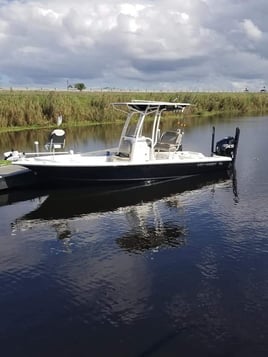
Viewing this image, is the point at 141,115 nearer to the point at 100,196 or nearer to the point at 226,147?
the point at 100,196

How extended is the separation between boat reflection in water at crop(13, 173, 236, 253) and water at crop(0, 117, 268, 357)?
0.07 meters

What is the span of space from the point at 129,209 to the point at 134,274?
710cm

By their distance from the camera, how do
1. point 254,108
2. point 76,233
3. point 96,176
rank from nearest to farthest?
point 76,233, point 96,176, point 254,108

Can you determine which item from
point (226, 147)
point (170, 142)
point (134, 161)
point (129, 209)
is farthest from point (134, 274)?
point (226, 147)

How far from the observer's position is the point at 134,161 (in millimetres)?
23484

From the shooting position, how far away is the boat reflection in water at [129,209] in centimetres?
1594

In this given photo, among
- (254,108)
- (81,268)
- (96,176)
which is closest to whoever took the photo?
(81,268)

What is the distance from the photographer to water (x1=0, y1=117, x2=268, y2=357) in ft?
31.4

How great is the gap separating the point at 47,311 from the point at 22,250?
14.4ft

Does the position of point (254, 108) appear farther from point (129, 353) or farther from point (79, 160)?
point (129, 353)

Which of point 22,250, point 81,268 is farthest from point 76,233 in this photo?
point 81,268

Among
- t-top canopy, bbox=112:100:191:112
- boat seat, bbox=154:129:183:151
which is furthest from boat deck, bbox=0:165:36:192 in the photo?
boat seat, bbox=154:129:183:151

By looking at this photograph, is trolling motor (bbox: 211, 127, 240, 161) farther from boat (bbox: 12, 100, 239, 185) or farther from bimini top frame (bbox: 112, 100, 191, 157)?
bimini top frame (bbox: 112, 100, 191, 157)

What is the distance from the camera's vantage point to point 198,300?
1114 cm
